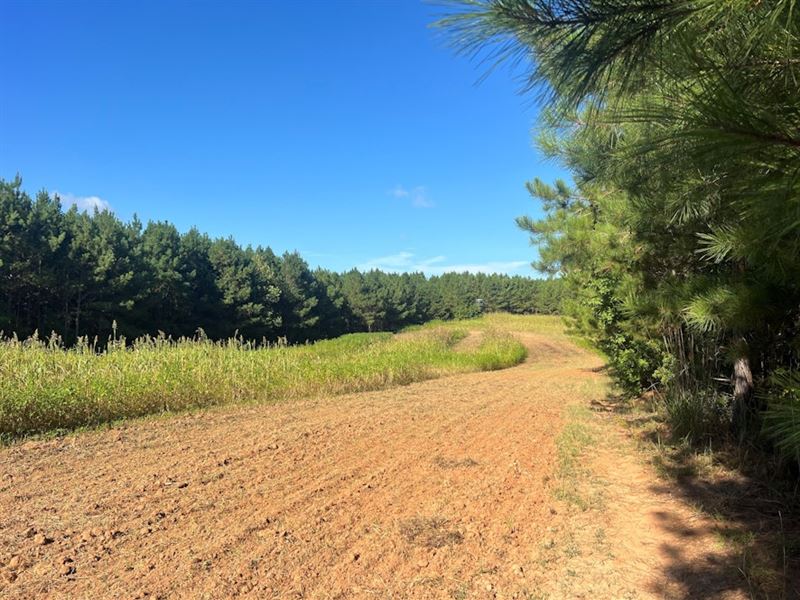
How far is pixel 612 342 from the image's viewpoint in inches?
281

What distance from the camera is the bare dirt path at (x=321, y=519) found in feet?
8.29

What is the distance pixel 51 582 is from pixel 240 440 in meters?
2.72

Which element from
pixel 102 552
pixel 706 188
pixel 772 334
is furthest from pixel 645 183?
pixel 102 552

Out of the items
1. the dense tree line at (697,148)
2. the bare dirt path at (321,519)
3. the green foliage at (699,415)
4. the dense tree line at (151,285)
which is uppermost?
the dense tree line at (151,285)

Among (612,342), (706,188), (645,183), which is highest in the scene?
(645,183)

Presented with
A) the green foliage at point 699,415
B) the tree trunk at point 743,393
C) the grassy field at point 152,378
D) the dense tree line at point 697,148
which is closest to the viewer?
the dense tree line at point 697,148

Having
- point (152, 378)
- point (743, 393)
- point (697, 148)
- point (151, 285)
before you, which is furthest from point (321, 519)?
point (151, 285)

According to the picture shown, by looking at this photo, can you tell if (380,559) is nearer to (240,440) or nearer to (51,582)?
(51,582)

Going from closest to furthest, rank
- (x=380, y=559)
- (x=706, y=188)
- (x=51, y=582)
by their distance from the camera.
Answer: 1. (x=706, y=188)
2. (x=51, y=582)
3. (x=380, y=559)

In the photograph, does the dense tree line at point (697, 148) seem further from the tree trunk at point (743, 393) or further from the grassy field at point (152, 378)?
the grassy field at point (152, 378)

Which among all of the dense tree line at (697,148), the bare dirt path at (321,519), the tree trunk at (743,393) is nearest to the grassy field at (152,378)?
the bare dirt path at (321,519)

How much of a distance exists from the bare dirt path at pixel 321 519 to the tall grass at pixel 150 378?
77cm

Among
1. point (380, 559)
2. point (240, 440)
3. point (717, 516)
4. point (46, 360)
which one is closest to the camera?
point (380, 559)

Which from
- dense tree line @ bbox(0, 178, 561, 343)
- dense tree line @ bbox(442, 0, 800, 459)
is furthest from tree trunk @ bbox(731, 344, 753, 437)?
dense tree line @ bbox(0, 178, 561, 343)
